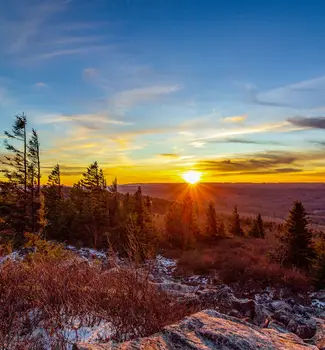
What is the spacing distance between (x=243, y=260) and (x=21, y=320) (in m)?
22.0

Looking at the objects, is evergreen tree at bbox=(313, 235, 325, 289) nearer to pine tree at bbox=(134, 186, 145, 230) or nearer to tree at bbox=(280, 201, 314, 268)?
tree at bbox=(280, 201, 314, 268)

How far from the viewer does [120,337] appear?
4.73 m

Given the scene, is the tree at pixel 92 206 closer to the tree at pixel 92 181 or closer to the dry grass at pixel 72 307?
the tree at pixel 92 181

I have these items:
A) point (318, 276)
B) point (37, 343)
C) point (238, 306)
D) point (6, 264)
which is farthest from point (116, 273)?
point (318, 276)

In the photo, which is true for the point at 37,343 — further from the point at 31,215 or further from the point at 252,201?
the point at 252,201

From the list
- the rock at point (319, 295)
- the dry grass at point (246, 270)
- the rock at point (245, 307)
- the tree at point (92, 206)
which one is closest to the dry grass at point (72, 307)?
the rock at point (245, 307)

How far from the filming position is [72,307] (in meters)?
5.50

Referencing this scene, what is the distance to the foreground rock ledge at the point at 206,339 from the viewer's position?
378cm

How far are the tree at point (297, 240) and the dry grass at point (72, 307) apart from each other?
73.4 feet

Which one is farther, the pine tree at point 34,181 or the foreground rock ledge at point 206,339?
the pine tree at point 34,181

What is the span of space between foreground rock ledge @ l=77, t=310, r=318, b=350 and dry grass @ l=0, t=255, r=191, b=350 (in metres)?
0.62

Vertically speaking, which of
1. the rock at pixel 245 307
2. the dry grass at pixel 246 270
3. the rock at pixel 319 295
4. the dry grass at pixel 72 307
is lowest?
the rock at pixel 319 295

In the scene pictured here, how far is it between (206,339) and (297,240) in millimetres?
25226

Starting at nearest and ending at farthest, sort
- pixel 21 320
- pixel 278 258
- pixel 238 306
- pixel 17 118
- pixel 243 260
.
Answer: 1. pixel 21 320
2. pixel 238 306
3. pixel 243 260
4. pixel 278 258
5. pixel 17 118
